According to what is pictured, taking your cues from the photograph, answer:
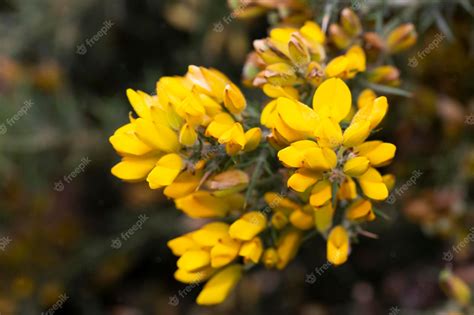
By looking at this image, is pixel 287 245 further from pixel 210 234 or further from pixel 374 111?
pixel 374 111

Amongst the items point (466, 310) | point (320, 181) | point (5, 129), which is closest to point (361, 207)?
point (320, 181)

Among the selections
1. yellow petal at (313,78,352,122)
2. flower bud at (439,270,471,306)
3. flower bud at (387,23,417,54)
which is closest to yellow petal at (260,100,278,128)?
yellow petal at (313,78,352,122)

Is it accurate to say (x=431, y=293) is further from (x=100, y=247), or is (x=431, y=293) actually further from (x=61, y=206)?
(x=61, y=206)

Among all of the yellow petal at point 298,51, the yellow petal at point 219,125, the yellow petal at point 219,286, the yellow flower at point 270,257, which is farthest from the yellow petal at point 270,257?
the yellow petal at point 298,51

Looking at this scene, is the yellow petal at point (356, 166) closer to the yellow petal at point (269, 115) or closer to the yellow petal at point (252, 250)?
the yellow petal at point (269, 115)

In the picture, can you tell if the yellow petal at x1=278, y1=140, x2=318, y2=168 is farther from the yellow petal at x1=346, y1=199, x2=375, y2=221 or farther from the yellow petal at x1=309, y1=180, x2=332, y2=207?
the yellow petal at x1=346, y1=199, x2=375, y2=221
